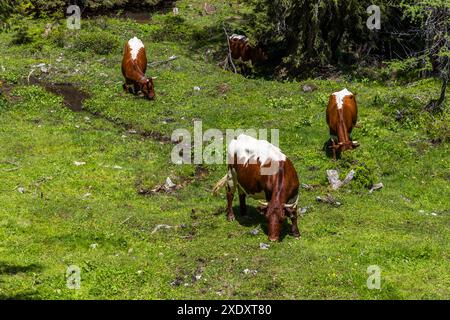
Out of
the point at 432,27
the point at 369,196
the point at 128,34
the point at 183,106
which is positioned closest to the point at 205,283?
the point at 369,196

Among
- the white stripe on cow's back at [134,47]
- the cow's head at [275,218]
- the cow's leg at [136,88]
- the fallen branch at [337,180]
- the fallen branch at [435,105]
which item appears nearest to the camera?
the cow's head at [275,218]

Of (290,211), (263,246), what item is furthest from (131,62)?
(263,246)

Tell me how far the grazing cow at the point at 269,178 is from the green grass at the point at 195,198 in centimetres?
62

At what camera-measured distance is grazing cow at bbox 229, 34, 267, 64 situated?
3017 centimetres

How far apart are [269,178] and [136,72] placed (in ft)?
42.4

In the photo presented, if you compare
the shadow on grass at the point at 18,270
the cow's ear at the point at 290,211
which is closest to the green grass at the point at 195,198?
the shadow on grass at the point at 18,270

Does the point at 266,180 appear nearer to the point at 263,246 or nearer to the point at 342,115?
the point at 263,246

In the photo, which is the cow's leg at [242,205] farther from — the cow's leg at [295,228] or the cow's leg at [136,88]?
the cow's leg at [136,88]

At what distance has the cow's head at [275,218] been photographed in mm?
13672

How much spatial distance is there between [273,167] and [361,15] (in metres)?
16.9

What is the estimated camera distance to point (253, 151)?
1439 centimetres

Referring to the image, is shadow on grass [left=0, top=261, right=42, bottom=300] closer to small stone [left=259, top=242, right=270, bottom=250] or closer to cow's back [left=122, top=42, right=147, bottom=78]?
small stone [left=259, top=242, right=270, bottom=250]

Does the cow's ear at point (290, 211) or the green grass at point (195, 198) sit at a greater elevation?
the cow's ear at point (290, 211)

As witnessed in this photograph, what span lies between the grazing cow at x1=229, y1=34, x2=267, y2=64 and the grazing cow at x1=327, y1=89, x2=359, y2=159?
10.8 m
